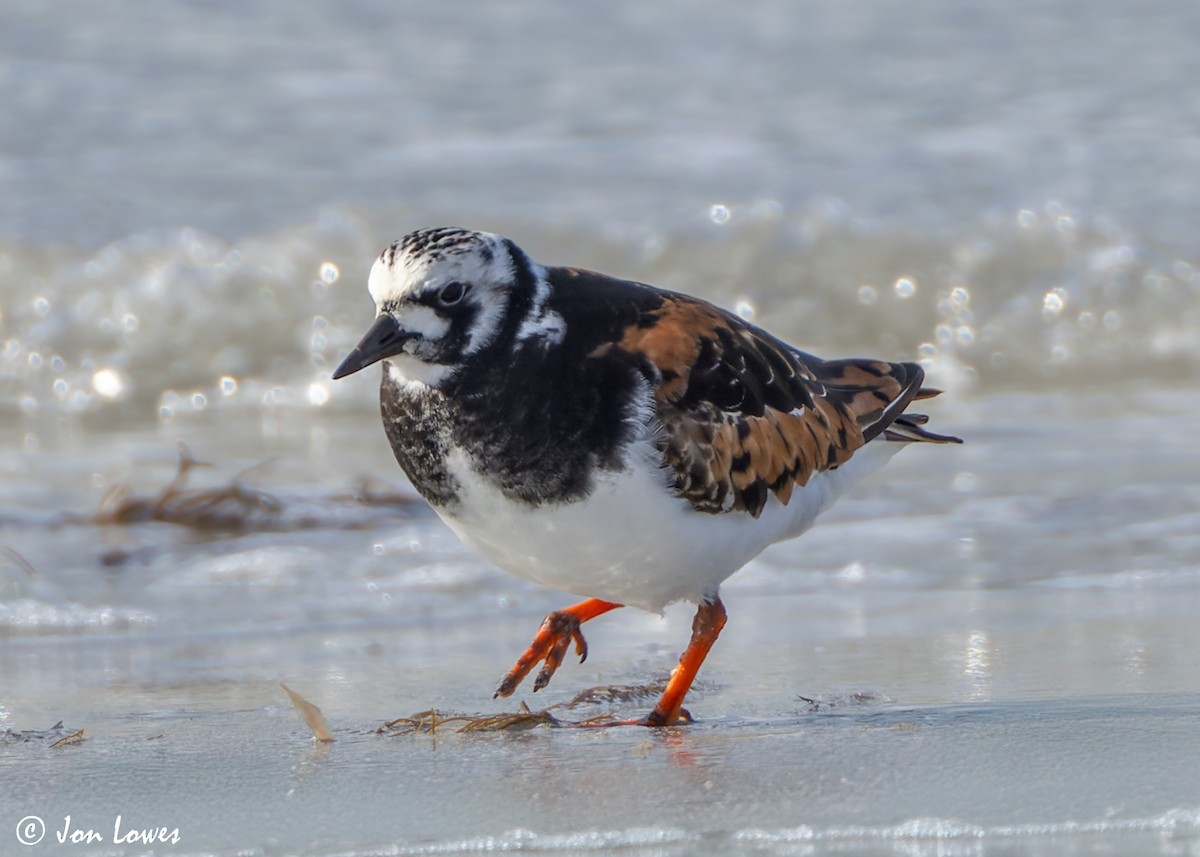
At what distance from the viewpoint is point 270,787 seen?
8.45 ft

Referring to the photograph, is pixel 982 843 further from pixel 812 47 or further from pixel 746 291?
pixel 812 47

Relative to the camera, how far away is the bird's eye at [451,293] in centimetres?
285

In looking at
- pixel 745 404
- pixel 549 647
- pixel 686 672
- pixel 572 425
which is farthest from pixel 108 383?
pixel 572 425

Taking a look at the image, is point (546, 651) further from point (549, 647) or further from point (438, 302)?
point (438, 302)

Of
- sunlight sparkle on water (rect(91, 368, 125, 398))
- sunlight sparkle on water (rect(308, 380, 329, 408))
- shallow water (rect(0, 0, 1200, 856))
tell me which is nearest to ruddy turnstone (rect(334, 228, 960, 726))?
shallow water (rect(0, 0, 1200, 856))

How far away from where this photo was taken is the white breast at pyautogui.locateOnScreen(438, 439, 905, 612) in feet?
9.31

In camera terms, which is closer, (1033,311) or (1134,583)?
(1134,583)

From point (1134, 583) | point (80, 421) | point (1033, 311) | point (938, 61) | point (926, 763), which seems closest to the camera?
point (926, 763)

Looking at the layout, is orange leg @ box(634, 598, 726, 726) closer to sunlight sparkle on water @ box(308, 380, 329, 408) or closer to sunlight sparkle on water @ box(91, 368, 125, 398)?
sunlight sparkle on water @ box(308, 380, 329, 408)

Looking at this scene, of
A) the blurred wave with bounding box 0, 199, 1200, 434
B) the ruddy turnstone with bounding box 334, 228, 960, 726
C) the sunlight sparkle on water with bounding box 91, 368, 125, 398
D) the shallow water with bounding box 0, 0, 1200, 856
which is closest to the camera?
the shallow water with bounding box 0, 0, 1200, 856

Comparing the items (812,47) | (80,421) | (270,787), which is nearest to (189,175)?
(80,421)

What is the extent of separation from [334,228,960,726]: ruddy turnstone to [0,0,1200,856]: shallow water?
0.98 ft

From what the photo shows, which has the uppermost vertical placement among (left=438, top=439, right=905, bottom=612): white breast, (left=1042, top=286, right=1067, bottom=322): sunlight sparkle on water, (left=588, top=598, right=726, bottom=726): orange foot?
(left=1042, top=286, right=1067, bottom=322): sunlight sparkle on water

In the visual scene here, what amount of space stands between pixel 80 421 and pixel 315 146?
10.8 feet
